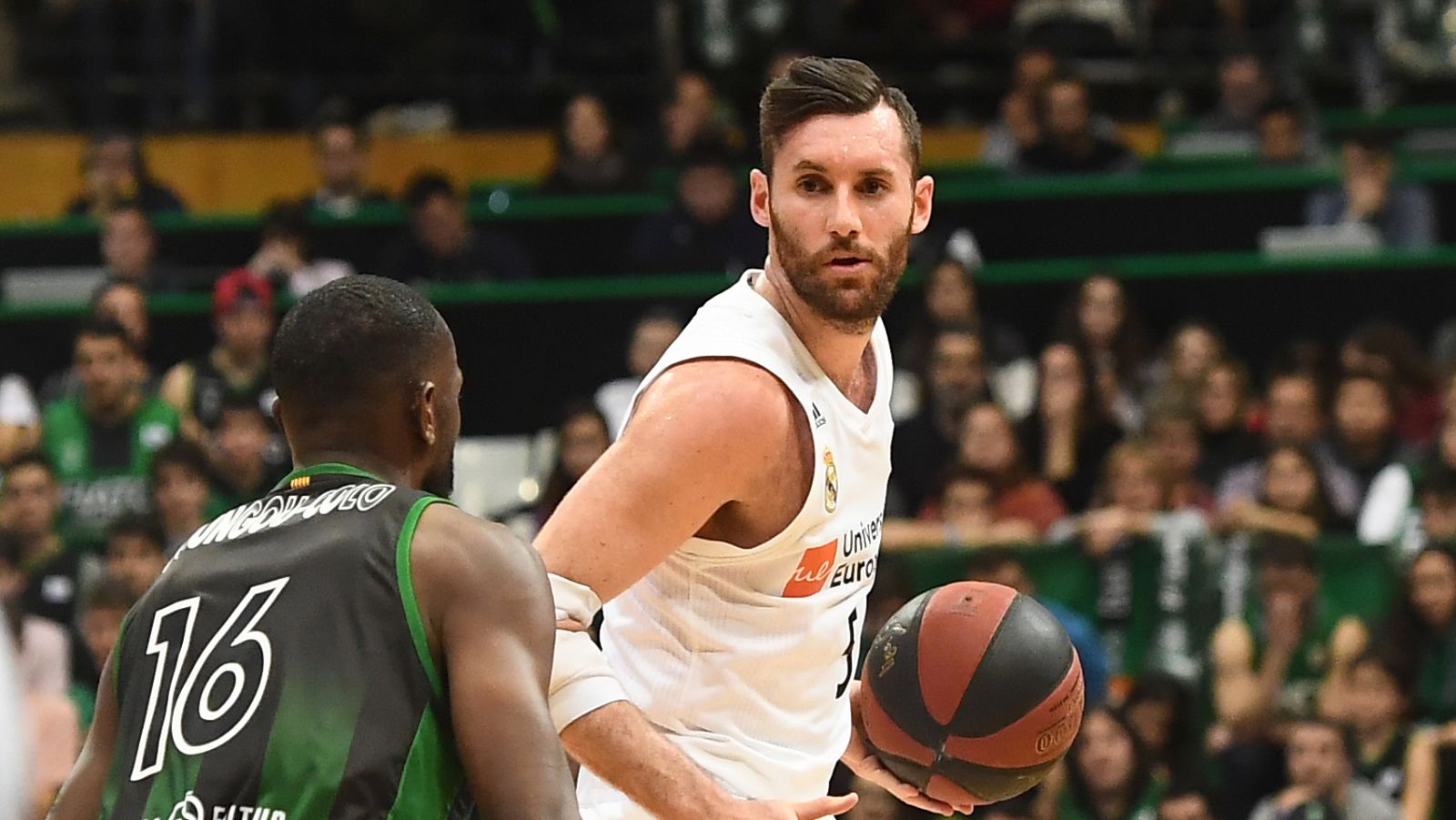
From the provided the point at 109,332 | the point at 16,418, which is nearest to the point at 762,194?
the point at 109,332

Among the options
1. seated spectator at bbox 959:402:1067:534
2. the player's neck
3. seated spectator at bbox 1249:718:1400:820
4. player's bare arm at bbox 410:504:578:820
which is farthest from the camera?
seated spectator at bbox 959:402:1067:534

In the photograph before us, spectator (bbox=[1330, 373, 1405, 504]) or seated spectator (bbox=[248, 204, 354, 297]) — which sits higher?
seated spectator (bbox=[248, 204, 354, 297])

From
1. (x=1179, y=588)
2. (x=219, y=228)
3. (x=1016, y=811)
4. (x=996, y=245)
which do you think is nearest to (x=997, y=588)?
(x=1016, y=811)

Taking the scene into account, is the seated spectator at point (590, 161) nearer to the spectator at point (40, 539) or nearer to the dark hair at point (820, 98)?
the spectator at point (40, 539)

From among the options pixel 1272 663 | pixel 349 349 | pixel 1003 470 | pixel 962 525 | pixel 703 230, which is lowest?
pixel 1272 663

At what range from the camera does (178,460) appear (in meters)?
9.63

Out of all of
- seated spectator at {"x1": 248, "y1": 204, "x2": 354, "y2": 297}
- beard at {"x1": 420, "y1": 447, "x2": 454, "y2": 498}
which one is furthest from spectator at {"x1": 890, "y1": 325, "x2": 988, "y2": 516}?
beard at {"x1": 420, "y1": 447, "x2": 454, "y2": 498}

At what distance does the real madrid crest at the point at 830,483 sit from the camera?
4426 millimetres

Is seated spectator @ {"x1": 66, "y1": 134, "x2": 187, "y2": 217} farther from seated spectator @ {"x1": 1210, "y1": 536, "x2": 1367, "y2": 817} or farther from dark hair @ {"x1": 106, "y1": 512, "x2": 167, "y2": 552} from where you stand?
seated spectator @ {"x1": 1210, "y1": 536, "x2": 1367, "y2": 817}

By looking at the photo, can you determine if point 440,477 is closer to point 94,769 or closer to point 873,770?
point 94,769

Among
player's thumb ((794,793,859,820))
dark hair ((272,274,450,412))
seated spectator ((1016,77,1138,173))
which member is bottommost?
player's thumb ((794,793,859,820))

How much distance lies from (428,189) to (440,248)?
0.30 meters

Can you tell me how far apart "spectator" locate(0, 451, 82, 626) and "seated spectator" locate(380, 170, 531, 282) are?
91.9 inches

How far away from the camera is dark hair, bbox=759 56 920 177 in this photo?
4.49 meters
